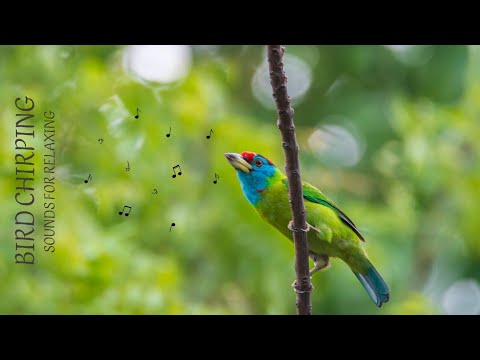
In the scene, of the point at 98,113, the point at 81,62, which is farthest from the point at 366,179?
the point at 98,113

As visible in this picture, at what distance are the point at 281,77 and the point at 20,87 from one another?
376 centimetres

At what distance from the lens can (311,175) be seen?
278 inches

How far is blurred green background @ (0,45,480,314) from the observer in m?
5.16

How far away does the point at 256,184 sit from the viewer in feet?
11.7

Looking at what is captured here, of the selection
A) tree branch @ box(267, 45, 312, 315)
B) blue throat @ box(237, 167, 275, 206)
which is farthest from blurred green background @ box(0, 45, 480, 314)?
tree branch @ box(267, 45, 312, 315)

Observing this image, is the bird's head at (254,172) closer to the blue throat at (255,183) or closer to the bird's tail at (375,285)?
the blue throat at (255,183)

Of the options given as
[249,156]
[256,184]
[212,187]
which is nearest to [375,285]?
[256,184]

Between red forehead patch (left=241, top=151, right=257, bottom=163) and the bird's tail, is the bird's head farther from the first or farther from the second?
the bird's tail

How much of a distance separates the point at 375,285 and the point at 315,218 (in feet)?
1.49

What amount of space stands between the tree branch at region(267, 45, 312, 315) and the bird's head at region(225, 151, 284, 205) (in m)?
0.34

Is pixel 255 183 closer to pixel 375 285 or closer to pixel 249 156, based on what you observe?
pixel 249 156

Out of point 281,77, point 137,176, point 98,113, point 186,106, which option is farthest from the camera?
point 186,106

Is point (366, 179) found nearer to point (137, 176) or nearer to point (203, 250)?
point (203, 250)
